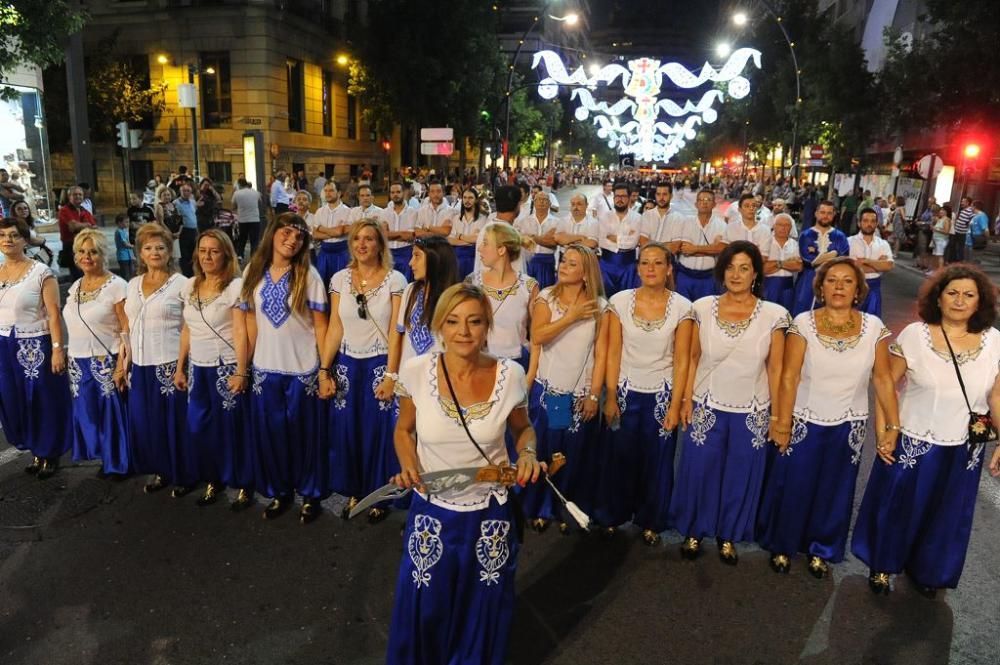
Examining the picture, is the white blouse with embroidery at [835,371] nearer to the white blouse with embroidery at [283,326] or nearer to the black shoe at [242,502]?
the white blouse with embroidery at [283,326]

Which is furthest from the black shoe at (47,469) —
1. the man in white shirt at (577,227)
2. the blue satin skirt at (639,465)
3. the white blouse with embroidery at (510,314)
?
the man in white shirt at (577,227)

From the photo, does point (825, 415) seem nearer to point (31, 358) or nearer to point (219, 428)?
point (219, 428)

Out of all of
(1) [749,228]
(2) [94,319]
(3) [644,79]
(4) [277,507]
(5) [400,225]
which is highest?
(3) [644,79]

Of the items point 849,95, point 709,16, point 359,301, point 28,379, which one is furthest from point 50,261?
point 709,16

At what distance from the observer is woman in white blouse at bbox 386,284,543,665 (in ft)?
9.34

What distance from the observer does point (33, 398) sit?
5383 millimetres

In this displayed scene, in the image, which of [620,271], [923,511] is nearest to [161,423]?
[923,511]

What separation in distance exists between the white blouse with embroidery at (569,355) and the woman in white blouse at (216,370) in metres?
1.95

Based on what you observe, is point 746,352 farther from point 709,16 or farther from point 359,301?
point 709,16

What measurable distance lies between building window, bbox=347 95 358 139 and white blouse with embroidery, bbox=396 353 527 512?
37.2 metres

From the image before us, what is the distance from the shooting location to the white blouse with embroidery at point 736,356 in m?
4.07

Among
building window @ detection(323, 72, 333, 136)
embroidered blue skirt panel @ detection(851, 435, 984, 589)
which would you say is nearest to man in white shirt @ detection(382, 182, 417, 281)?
embroidered blue skirt panel @ detection(851, 435, 984, 589)

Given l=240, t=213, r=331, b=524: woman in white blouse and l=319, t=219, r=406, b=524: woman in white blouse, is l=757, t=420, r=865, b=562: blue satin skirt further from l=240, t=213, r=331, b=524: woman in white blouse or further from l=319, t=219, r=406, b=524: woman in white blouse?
l=240, t=213, r=331, b=524: woman in white blouse

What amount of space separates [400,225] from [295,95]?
937 inches
